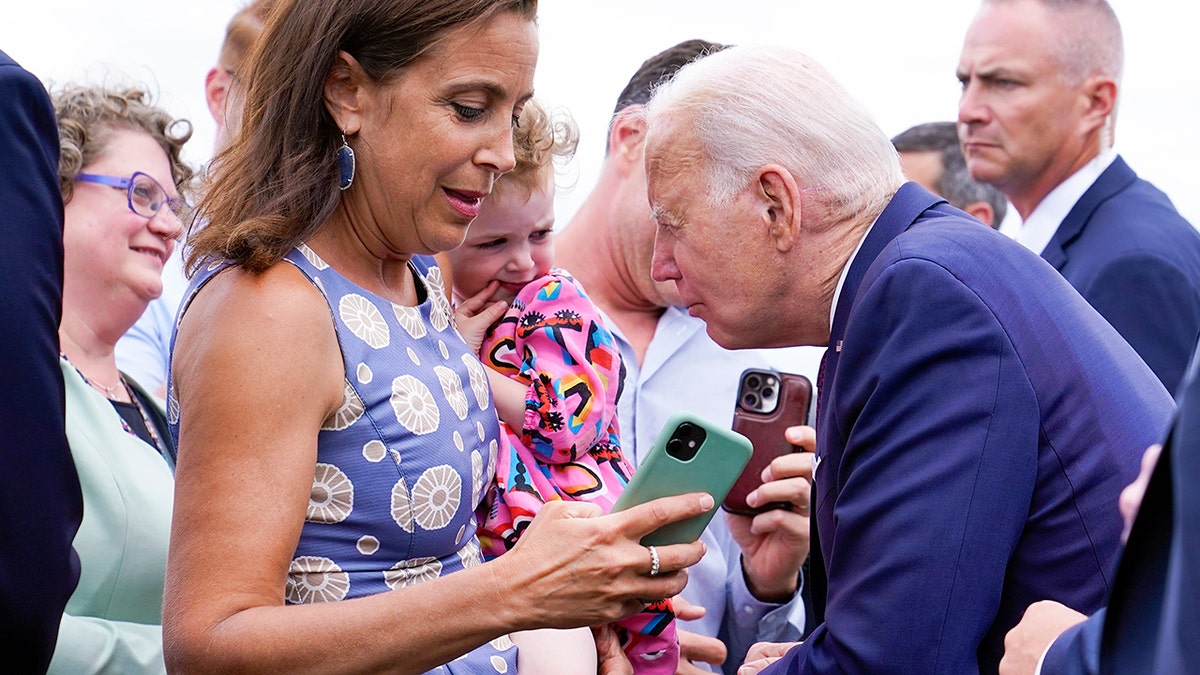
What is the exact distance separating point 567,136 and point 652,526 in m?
1.39

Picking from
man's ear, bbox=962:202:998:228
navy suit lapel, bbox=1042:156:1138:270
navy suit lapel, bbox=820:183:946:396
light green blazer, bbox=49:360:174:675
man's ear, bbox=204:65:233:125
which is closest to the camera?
navy suit lapel, bbox=820:183:946:396

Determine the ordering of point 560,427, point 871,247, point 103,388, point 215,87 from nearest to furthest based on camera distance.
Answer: point 871,247
point 560,427
point 103,388
point 215,87

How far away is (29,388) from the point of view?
205 cm

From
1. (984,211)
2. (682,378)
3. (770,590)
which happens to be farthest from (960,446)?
(984,211)

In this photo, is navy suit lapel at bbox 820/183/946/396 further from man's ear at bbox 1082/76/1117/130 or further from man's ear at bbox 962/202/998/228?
man's ear at bbox 962/202/998/228

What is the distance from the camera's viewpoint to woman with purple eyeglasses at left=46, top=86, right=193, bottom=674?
311cm

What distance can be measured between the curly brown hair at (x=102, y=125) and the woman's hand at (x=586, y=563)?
1.98m

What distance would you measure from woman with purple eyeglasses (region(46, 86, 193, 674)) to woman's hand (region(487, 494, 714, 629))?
4.27 feet

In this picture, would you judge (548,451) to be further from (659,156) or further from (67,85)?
(67,85)

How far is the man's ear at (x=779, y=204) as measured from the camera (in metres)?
2.61

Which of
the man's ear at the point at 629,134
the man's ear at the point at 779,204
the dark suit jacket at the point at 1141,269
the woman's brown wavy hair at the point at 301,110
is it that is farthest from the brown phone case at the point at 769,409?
the dark suit jacket at the point at 1141,269

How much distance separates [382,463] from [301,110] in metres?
0.69

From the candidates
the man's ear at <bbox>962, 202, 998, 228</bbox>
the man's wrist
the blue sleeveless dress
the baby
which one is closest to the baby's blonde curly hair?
the baby

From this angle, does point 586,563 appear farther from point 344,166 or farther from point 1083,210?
point 1083,210
